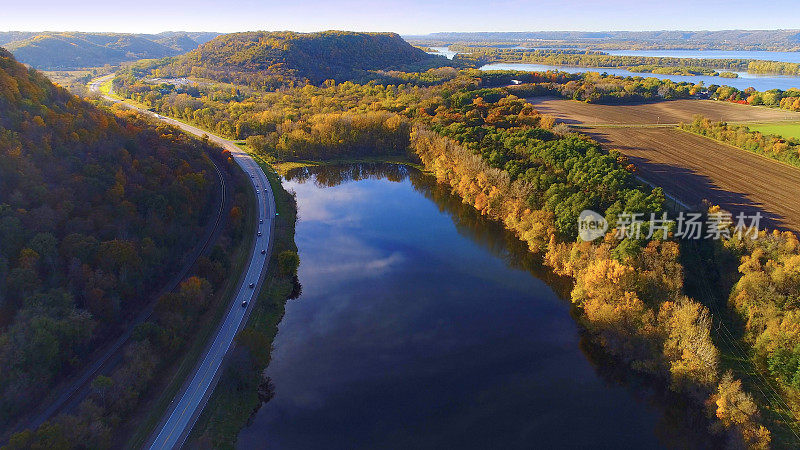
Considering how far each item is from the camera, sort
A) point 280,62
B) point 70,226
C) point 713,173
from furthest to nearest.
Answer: point 280,62
point 713,173
point 70,226

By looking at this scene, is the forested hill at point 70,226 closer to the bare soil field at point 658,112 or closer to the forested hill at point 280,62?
the bare soil field at point 658,112

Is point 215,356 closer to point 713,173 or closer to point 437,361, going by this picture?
point 437,361

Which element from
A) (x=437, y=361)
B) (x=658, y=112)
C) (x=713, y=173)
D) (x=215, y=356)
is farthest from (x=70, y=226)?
(x=658, y=112)

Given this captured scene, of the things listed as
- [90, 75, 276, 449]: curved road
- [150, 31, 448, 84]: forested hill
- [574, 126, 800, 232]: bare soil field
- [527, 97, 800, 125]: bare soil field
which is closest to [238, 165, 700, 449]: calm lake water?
[90, 75, 276, 449]: curved road

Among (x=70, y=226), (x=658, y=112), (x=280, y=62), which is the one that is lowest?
(x=70, y=226)

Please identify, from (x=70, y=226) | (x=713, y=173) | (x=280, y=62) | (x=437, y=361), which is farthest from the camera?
(x=280, y=62)

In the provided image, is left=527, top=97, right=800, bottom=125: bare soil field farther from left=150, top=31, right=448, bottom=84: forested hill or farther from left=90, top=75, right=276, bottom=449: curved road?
left=150, top=31, right=448, bottom=84: forested hill

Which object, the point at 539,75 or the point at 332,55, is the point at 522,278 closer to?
the point at 539,75
